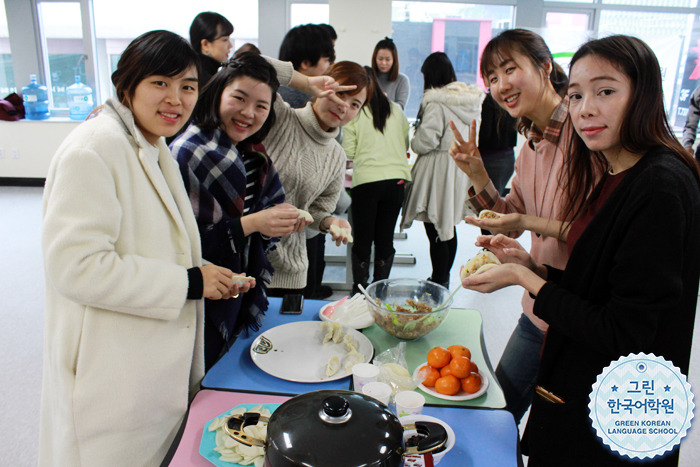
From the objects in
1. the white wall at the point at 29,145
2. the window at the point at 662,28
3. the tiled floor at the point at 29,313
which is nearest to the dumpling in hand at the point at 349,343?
the tiled floor at the point at 29,313

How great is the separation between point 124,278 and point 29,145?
21.2ft

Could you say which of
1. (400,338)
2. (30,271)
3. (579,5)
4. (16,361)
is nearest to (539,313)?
(400,338)

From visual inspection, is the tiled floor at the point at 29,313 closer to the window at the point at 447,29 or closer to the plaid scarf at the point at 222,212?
the plaid scarf at the point at 222,212

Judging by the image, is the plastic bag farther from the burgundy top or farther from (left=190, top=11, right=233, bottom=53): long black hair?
(left=190, top=11, right=233, bottom=53): long black hair

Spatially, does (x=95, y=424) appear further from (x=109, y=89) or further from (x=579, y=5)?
(x=579, y=5)

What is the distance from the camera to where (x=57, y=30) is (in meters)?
6.33

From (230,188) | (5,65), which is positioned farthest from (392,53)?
(5,65)

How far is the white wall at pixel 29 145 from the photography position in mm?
6098

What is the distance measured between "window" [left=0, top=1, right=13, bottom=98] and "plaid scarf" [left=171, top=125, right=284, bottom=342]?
653 centimetres

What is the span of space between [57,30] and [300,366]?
22.5 ft

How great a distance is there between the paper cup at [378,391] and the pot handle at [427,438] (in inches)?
8.4

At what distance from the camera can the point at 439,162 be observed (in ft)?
11.2

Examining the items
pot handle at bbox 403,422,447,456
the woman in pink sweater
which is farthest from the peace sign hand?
pot handle at bbox 403,422,447,456

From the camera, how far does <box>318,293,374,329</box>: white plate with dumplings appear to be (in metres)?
1.48
